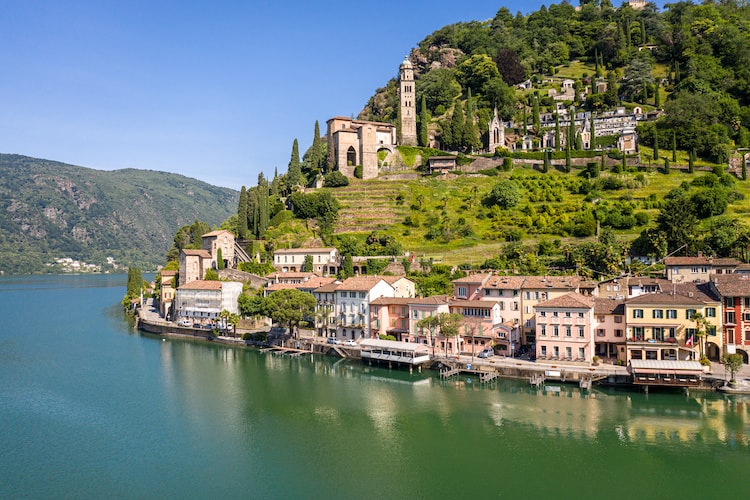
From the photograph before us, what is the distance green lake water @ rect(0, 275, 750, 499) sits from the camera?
29500mm

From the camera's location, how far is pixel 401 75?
380ft

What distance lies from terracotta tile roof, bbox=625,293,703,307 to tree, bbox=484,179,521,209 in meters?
40.8

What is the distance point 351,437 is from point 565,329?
21937 millimetres

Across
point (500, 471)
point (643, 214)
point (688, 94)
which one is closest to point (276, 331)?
point (500, 471)

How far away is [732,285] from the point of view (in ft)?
156

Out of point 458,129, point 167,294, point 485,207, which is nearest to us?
point 167,294

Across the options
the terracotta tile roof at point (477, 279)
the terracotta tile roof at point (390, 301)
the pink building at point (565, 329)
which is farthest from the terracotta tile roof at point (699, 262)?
the terracotta tile roof at point (390, 301)

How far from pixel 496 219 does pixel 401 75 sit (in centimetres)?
4520

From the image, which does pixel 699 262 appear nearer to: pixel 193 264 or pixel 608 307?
pixel 608 307

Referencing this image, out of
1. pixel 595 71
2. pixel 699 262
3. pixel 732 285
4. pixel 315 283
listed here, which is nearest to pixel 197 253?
pixel 315 283

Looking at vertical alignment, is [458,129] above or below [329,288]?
above

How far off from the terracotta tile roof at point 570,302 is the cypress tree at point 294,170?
6204 cm

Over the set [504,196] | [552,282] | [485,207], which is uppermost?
[504,196]

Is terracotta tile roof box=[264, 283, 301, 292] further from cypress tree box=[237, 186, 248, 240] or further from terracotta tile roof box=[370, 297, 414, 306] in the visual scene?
cypress tree box=[237, 186, 248, 240]
